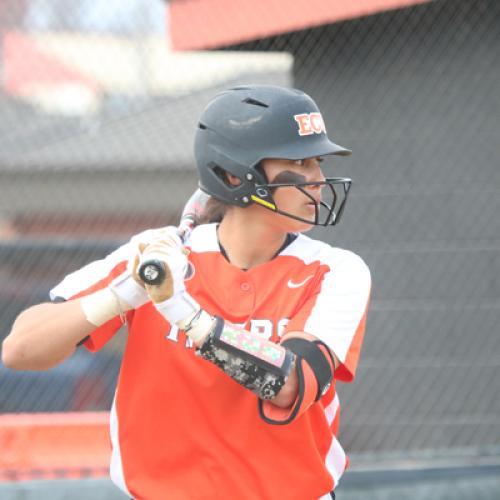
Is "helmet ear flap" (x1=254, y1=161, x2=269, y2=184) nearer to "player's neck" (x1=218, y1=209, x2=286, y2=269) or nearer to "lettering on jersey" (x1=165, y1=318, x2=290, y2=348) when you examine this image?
"player's neck" (x1=218, y1=209, x2=286, y2=269)

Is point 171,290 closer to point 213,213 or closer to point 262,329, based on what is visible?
point 262,329

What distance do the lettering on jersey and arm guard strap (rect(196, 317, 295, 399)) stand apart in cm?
21

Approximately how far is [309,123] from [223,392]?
68 centimetres

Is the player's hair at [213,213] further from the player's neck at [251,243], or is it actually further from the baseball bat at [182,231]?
the player's neck at [251,243]

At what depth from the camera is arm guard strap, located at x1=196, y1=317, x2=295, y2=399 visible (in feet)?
5.74

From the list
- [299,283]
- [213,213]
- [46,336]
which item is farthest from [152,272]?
[213,213]

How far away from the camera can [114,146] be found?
7.82 meters

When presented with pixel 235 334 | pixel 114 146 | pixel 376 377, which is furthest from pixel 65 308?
pixel 114 146

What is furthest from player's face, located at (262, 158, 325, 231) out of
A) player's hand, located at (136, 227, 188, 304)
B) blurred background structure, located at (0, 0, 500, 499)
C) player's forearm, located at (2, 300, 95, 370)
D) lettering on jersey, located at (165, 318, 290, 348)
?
blurred background structure, located at (0, 0, 500, 499)

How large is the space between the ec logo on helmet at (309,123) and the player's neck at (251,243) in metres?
0.25

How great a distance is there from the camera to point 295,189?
81.3 inches

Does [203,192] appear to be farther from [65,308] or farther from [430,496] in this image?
[430,496]

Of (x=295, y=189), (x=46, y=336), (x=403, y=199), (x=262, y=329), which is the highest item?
(x=295, y=189)

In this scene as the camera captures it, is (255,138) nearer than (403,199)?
Yes
